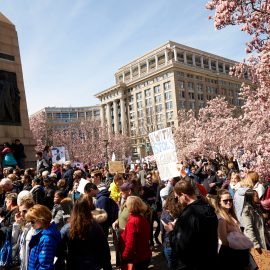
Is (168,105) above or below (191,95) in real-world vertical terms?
below

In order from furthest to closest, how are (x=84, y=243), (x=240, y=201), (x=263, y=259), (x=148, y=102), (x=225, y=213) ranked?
(x=148, y=102) → (x=240, y=201) → (x=263, y=259) → (x=225, y=213) → (x=84, y=243)

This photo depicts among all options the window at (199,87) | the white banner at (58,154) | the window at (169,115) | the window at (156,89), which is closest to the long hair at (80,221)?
the white banner at (58,154)

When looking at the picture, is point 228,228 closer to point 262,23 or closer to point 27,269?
point 27,269

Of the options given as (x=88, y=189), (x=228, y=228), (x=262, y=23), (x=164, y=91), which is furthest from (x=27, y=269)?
(x=164, y=91)

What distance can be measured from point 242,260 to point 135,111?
409 feet

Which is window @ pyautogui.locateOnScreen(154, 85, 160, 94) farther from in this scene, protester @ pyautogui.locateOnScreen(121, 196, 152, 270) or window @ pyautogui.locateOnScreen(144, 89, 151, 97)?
protester @ pyautogui.locateOnScreen(121, 196, 152, 270)

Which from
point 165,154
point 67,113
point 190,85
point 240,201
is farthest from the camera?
point 67,113

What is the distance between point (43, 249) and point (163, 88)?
114 metres

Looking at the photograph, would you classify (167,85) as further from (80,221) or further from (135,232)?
(80,221)

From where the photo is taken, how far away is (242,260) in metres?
4.68

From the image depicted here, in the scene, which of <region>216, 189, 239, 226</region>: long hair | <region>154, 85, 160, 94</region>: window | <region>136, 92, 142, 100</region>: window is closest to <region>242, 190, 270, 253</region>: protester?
<region>216, 189, 239, 226</region>: long hair

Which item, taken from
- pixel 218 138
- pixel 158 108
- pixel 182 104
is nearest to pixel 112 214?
pixel 218 138

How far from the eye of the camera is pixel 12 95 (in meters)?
16.9

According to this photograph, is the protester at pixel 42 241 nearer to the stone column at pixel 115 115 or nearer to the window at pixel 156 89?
the window at pixel 156 89
